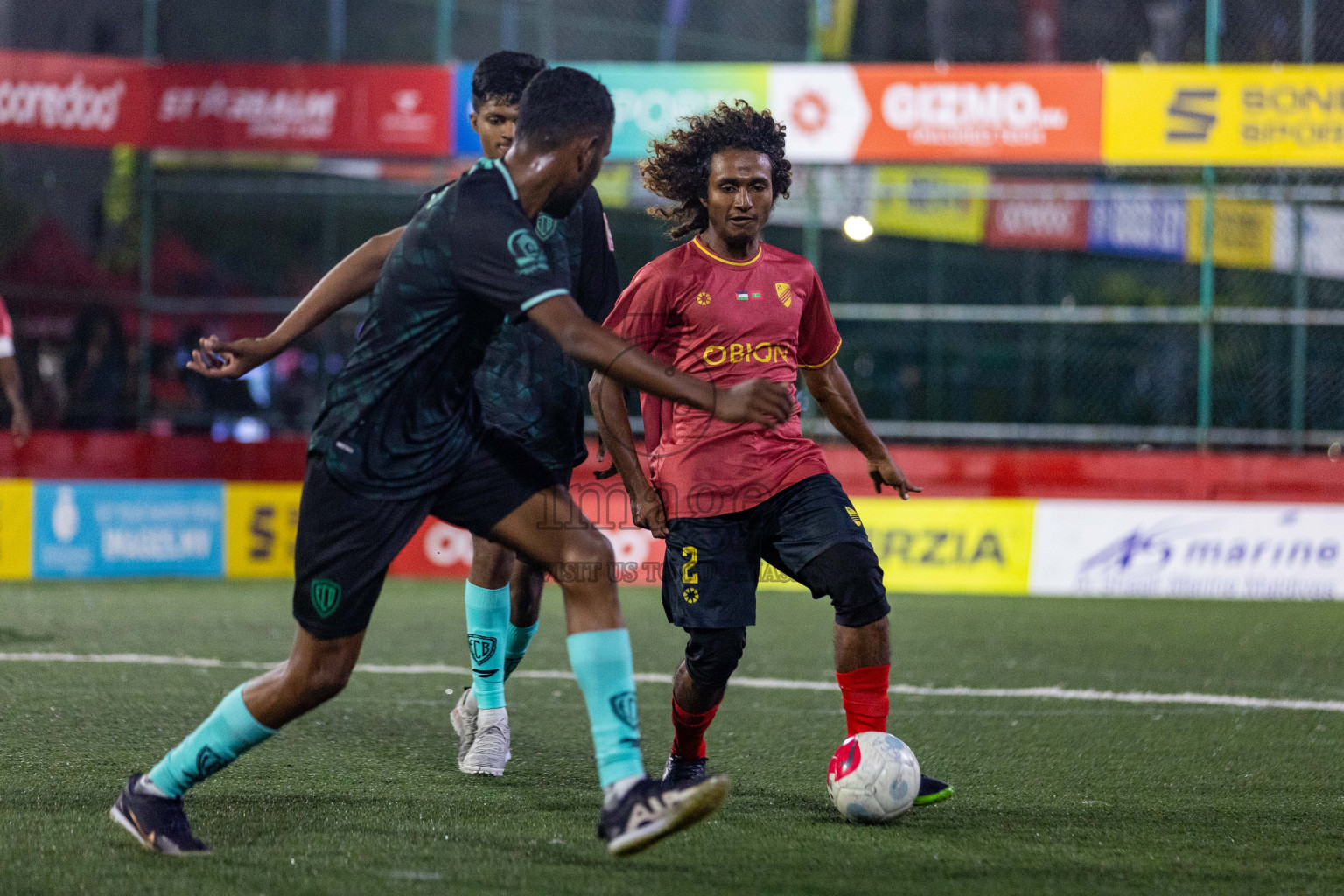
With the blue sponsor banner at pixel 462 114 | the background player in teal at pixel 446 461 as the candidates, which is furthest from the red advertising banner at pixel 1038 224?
the background player in teal at pixel 446 461

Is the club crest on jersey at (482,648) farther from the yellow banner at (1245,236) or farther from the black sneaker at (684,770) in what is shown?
the yellow banner at (1245,236)

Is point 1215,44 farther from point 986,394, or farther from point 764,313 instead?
point 764,313

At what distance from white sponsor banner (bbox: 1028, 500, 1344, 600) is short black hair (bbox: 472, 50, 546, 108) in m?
8.58

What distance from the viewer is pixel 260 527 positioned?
12.7 meters

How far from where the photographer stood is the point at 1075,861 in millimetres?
3945

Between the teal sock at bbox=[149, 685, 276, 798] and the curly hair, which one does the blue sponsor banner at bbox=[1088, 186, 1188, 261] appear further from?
the teal sock at bbox=[149, 685, 276, 798]

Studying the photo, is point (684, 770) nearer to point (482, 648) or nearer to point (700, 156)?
point (482, 648)

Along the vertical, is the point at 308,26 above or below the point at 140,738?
above

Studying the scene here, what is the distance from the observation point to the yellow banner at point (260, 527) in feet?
41.5

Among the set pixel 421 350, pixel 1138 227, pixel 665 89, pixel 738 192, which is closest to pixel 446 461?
pixel 421 350

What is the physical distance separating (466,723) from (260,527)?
797 centimetres

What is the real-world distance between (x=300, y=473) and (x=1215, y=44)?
32.8 ft

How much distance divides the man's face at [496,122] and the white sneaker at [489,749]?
1.94m

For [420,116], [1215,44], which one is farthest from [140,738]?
[1215,44]
